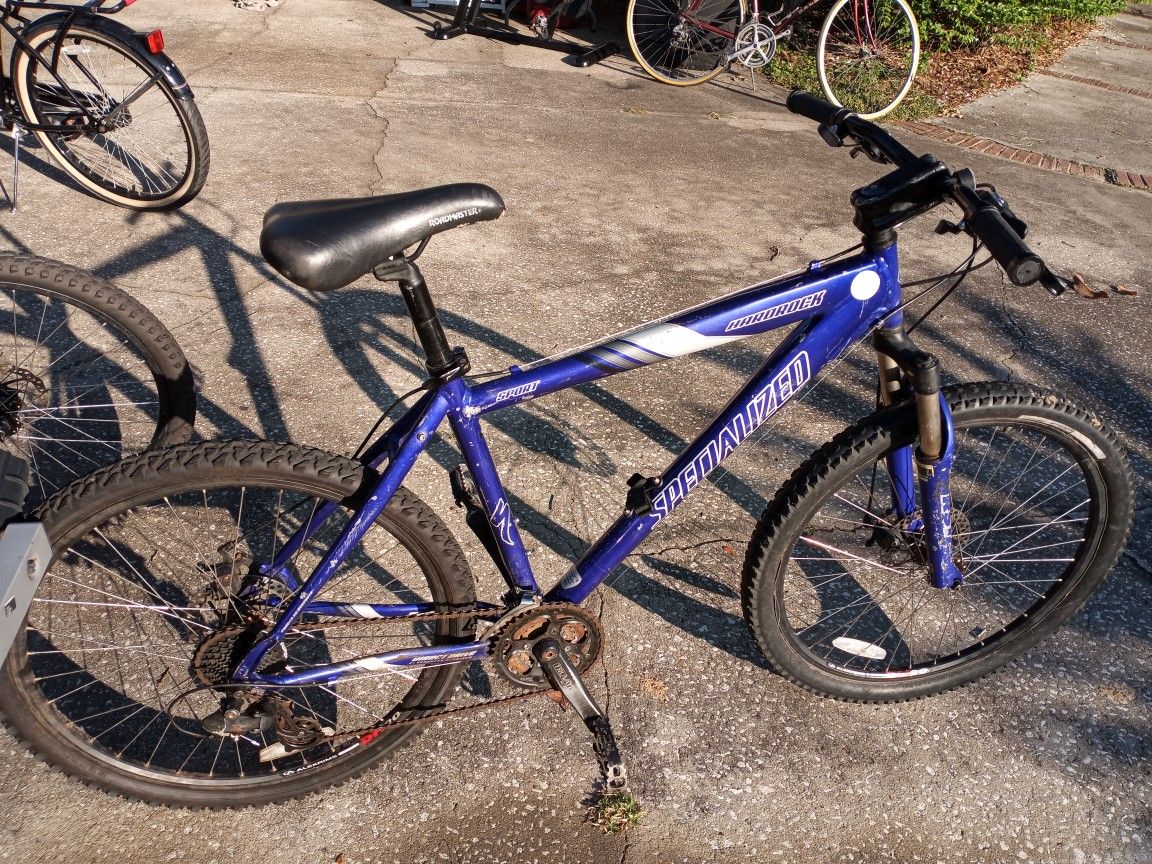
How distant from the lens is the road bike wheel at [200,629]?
1.79 m

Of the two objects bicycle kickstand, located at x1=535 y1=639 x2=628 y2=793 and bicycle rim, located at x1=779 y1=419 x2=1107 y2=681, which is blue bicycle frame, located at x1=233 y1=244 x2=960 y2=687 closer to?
bicycle kickstand, located at x1=535 y1=639 x2=628 y2=793

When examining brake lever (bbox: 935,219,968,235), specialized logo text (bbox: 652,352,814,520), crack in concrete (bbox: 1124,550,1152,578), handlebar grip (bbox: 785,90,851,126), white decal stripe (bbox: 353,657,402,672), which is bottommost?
crack in concrete (bbox: 1124,550,1152,578)

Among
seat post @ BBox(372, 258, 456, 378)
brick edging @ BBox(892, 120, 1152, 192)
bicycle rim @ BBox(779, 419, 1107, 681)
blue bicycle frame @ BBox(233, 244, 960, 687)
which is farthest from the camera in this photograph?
brick edging @ BBox(892, 120, 1152, 192)

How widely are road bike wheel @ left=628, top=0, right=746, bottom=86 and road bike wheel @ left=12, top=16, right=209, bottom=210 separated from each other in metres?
4.18

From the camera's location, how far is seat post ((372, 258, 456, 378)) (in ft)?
5.70

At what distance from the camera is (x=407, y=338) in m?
3.92

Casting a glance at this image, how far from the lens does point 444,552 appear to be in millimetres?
1948

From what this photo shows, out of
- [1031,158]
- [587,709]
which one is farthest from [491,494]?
[1031,158]

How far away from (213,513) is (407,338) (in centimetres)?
131

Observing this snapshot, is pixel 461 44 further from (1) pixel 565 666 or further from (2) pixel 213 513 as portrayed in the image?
(1) pixel 565 666

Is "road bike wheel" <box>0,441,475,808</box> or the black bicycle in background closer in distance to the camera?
"road bike wheel" <box>0,441,475,808</box>

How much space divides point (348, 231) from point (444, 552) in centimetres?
73

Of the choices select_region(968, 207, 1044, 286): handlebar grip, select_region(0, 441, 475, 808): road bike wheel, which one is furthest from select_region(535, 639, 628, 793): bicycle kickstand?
select_region(968, 207, 1044, 286): handlebar grip

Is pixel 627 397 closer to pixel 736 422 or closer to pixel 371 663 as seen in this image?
pixel 736 422
